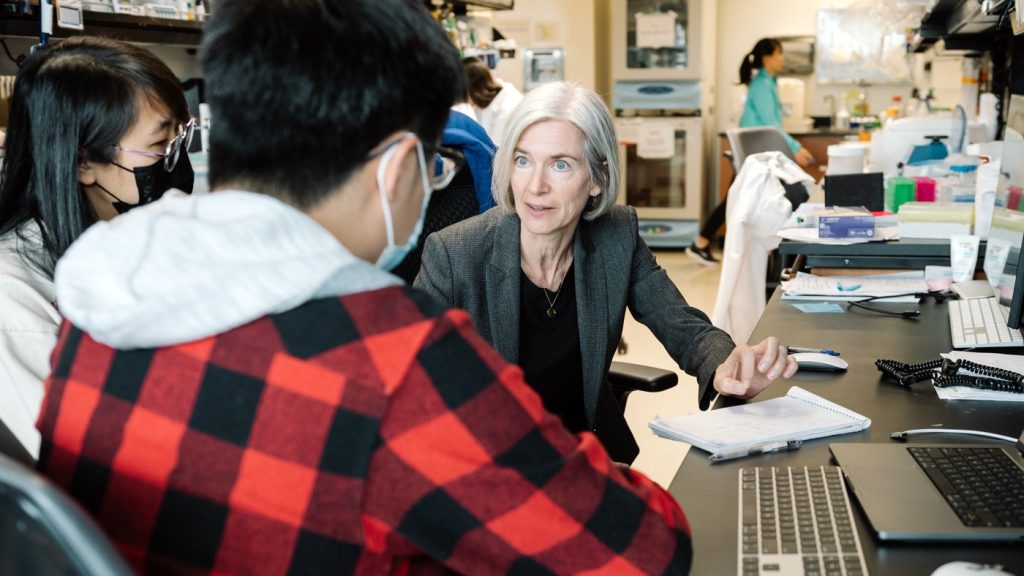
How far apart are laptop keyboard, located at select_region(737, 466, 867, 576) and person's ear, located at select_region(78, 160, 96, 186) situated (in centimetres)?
122

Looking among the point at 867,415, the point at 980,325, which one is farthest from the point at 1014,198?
the point at 867,415

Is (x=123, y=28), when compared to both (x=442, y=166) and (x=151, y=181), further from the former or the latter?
(x=442, y=166)

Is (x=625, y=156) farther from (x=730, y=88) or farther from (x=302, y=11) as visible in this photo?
(x=302, y=11)

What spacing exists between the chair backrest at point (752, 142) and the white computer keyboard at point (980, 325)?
3.75 m

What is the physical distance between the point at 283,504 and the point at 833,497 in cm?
75

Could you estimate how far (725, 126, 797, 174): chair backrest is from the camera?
20.0 feet

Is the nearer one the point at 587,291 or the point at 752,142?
the point at 587,291

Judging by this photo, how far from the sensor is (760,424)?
157 centimetres

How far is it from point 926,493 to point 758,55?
21.6ft

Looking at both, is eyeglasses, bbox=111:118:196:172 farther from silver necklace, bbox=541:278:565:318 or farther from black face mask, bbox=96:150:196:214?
silver necklace, bbox=541:278:565:318

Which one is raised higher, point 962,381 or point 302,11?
point 302,11

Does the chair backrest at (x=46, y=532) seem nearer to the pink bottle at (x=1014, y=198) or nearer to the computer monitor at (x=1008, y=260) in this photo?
the computer monitor at (x=1008, y=260)

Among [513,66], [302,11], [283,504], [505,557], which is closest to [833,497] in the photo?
[505,557]

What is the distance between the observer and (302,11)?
34.3 inches
